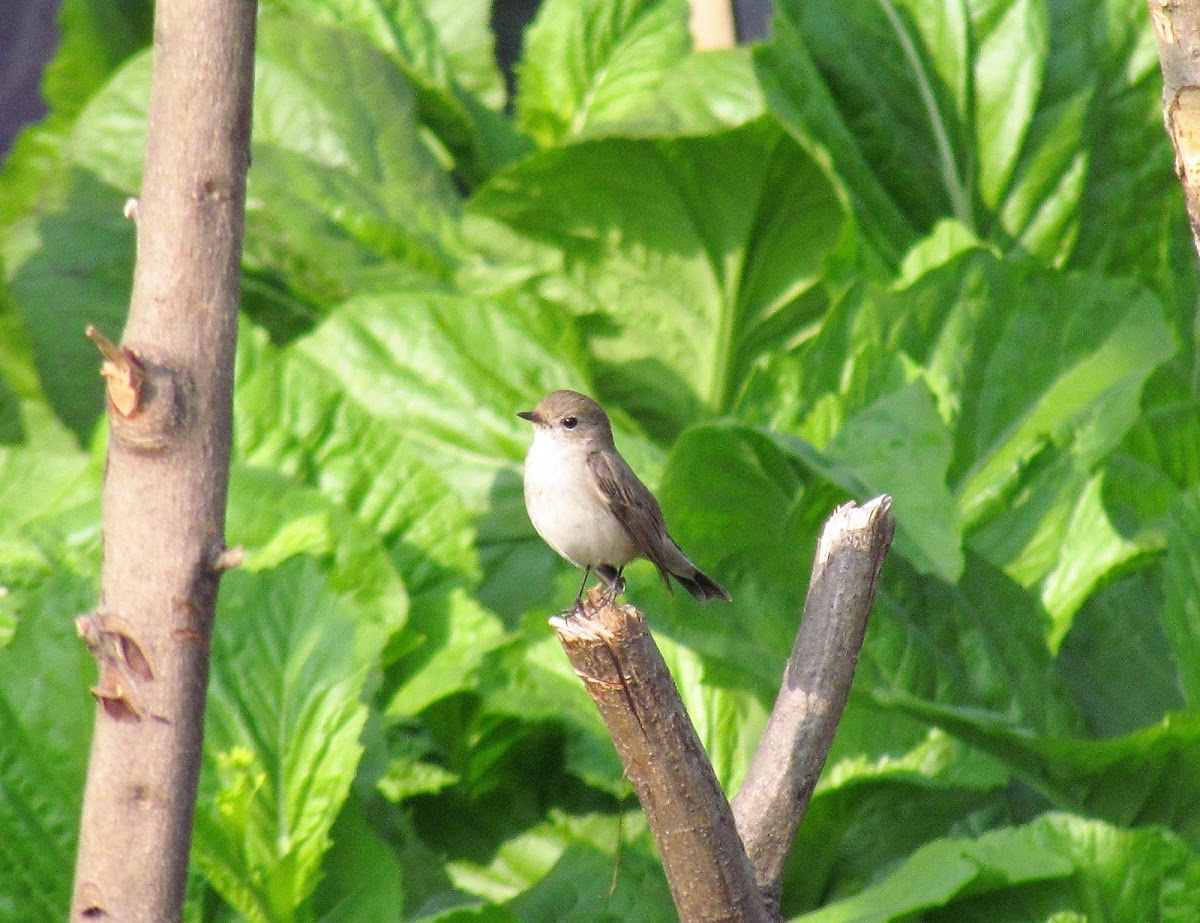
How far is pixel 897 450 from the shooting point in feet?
6.62

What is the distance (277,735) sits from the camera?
5.75 ft

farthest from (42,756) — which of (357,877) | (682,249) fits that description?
(682,249)

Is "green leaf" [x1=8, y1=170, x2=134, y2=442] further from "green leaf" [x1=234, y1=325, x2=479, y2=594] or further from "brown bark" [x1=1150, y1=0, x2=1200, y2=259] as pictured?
"brown bark" [x1=1150, y1=0, x2=1200, y2=259]

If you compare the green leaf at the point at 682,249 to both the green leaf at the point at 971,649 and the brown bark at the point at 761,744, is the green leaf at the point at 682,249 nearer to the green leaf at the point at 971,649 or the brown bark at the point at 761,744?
the green leaf at the point at 971,649

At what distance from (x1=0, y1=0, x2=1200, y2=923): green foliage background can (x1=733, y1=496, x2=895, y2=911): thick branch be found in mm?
299

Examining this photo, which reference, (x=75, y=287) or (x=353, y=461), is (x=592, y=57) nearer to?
(x=75, y=287)

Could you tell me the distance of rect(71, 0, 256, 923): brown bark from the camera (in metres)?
1.22

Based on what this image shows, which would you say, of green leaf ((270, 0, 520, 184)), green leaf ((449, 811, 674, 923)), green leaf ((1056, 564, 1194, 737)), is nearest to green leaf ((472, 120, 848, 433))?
green leaf ((270, 0, 520, 184))

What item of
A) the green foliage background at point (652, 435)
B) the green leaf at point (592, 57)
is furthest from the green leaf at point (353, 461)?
the green leaf at point (592, 57)

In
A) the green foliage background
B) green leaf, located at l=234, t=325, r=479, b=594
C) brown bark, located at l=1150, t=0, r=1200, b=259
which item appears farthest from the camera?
green leaf, located at l=234, t=325, r=479, b=594

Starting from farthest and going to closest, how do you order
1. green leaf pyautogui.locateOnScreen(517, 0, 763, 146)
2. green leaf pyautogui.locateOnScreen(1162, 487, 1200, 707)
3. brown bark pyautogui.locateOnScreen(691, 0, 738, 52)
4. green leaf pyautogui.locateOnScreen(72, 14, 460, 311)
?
1. brown bark pyautogui.locateOnScreen(691, 0, 738, 52)
2. green leaf pyautogui.locateOnScreen(517, 0, 763, 146)
3. green leaf pyautogui.locateOnScreen(72, 14, 460, 311)
4. green leaf pyautogui.locateOnScreen(1162, 487, 1200, 707)

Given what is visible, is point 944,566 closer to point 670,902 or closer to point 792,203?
point 670,902

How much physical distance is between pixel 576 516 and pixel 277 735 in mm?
440

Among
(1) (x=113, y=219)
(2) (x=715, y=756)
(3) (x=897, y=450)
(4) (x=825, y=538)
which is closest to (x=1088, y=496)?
(3) (x=897, y=450)
